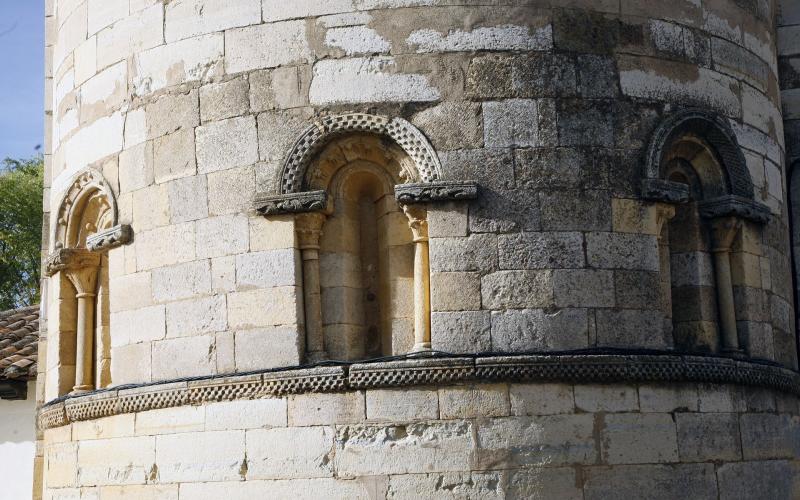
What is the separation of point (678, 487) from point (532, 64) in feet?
9.95

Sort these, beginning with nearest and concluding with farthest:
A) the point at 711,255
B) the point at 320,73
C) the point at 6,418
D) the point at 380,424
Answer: the point at 380,424, the point at 320,73, the point at 711,255, the point at 6,418

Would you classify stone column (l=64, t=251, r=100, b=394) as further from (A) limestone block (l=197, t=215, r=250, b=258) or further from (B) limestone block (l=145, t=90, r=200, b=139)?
(A) limestone block (l=197, t=215, r=250, b=258)

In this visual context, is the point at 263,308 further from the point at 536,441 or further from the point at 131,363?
the point at 536,441

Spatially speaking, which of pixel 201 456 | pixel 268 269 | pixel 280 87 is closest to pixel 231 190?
pixel 268 269

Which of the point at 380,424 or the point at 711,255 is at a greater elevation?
the point at 711,255

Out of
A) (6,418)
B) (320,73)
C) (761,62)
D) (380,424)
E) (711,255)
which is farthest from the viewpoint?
(6,418)

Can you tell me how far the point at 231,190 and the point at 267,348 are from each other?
1154 mm

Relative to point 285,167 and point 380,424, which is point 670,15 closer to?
point 285,167

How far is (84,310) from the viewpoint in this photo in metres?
9.82

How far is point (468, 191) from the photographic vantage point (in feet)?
27.1

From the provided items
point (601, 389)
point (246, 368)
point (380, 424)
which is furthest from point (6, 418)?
point (601, 389)

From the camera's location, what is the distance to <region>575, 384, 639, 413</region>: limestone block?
8117 mm

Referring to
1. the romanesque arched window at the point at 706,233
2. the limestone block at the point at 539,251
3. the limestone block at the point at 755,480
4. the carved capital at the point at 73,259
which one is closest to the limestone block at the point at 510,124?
the limestone block at the point at 539,251

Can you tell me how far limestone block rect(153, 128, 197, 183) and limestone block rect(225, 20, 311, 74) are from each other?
1.94ft
